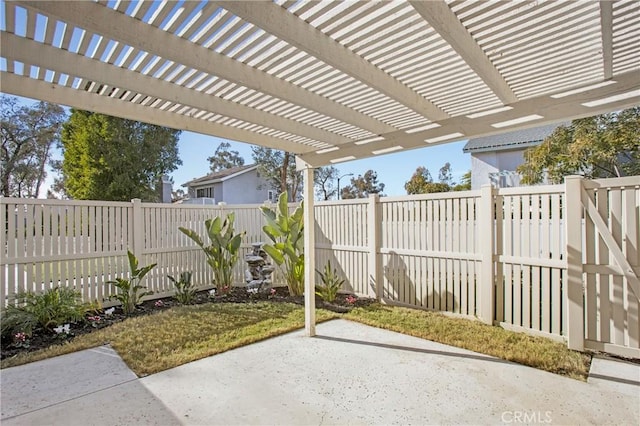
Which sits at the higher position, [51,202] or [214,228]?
[51,202]

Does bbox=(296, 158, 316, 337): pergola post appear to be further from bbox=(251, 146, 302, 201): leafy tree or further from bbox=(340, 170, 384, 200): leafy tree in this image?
bbox=(340, 170, 384, 200): leafy tree

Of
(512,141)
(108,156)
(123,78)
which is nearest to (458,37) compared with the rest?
(123,78)

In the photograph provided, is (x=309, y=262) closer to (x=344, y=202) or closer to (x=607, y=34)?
(x=344, y=202)

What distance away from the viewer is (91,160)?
14977 mm

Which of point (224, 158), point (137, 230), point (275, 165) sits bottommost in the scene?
point (137, 230)

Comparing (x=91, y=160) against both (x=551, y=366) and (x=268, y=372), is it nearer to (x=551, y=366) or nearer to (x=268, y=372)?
(x=268, y=372)

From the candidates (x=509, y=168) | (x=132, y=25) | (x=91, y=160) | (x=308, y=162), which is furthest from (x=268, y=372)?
(x=91, y=160)

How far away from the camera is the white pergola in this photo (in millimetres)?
1900

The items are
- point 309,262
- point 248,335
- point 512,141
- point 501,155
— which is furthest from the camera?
point 501,155

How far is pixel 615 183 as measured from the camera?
3.54 metres

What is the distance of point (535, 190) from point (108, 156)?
54.0ft

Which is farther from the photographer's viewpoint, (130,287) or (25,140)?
(25,140)

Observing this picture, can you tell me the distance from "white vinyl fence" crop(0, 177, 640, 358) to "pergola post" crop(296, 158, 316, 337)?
6.24 feet

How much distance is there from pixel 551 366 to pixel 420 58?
3172 millimetres
